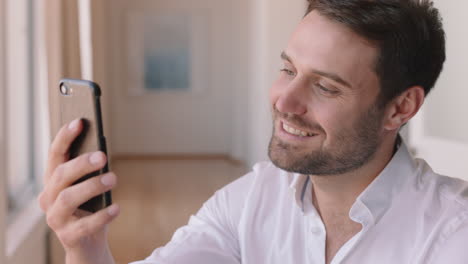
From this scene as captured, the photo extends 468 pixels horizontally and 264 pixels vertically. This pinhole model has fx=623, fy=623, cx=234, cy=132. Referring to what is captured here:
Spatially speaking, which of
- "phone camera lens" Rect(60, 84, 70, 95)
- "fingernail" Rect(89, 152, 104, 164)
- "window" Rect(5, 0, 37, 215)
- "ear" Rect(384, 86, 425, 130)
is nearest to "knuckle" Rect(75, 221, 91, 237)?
"fingernail" Rect(89, 152, 104, 164)

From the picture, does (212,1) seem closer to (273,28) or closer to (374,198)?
(273,28)

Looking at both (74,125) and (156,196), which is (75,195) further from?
(156,196)

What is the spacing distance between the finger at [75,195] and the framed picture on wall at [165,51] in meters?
7.15

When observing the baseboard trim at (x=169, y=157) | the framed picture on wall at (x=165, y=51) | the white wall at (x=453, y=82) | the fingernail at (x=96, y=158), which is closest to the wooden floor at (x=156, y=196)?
the baseboard trim at (x=169, y=157)

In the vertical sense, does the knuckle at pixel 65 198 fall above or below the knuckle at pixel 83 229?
above

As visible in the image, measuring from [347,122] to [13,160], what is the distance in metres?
2.80

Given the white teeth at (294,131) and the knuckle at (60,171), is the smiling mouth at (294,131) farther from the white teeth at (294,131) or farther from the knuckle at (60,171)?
the knuckle at (60,171)

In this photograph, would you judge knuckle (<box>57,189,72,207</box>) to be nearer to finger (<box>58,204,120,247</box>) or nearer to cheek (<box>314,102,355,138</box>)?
finger (<box>58,204,120,247</box>)

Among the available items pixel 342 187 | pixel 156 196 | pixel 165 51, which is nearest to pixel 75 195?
pixel 342 187

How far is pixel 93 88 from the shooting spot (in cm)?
94

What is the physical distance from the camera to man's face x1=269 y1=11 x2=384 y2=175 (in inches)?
48.4

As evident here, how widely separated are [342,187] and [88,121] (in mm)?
580

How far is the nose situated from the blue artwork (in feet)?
22.6

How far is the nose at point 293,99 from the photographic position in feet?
4.00
